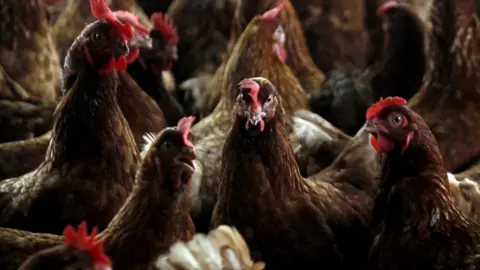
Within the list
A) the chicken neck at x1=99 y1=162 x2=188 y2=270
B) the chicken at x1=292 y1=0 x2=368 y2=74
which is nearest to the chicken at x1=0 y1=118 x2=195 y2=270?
the chicken neck at x1=99 y1=162 x2=188 y2=270

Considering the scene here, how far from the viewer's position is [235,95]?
370 cm

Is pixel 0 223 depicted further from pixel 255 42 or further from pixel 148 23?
pixel 148 23

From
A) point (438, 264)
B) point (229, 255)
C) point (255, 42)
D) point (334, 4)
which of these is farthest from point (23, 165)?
point (334, 4)

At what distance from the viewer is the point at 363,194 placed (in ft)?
10.5

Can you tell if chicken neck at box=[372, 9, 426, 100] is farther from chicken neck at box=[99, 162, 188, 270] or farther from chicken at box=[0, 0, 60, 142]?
chicken neck at box=[99, 162, 188, 270]

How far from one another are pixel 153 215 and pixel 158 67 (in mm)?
1710

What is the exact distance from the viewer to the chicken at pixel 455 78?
3.65 meters

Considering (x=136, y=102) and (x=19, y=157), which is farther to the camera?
(x=136, y=102)

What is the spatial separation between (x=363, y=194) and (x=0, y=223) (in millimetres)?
1302

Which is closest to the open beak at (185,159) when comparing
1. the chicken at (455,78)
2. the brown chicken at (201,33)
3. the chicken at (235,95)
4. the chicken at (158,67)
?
the chicken at (235,95)

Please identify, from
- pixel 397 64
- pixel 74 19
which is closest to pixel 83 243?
pixel 397 64

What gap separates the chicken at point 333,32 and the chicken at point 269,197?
191 cm

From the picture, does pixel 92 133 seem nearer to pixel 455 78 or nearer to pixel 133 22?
pixel 133 22

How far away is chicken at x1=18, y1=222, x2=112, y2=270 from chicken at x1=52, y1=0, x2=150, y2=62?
2.41 metres
